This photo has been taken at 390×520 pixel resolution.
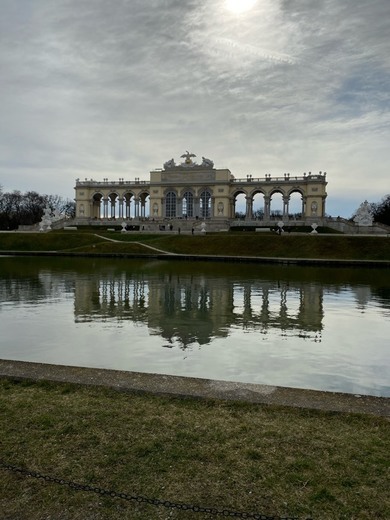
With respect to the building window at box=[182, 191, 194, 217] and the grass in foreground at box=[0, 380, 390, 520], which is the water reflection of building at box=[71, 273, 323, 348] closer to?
the grass in foreground at box=[0, 380, 390, 520]

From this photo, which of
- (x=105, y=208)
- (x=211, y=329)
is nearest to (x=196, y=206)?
(x=105, y=208)

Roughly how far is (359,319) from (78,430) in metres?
13.5

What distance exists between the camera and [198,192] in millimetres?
96688

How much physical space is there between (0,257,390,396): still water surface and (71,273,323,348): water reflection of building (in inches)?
1.6

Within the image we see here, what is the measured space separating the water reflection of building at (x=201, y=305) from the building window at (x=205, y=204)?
226 ft

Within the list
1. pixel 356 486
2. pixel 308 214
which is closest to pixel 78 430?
pixel 356 486

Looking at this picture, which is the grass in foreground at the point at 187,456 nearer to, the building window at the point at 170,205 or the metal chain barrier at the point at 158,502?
the metal chain barrier at the point at 158,502

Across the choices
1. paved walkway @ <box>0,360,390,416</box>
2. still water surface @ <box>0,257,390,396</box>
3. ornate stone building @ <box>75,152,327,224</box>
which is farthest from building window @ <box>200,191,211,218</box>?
paved walkway @ <box>0,360,390,416</box>

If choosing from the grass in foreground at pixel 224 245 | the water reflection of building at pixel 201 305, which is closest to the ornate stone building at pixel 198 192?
the grass in foreground at pixel 224 245

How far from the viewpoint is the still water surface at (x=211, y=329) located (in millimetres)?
10578

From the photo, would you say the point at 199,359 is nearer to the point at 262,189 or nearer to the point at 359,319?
the point at 359,319

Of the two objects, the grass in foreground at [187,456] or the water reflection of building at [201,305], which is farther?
the water reflection of building at [201,305]

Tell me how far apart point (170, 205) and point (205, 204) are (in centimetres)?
808

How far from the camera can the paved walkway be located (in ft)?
22.7
